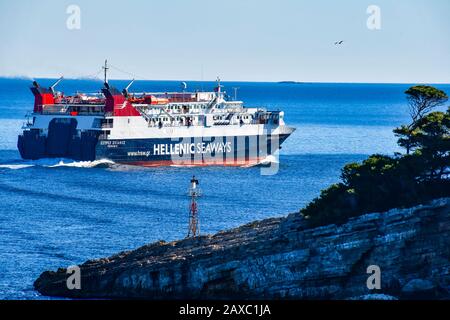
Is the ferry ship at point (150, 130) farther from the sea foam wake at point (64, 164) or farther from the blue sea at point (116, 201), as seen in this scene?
the blue sea at point (116, 201)

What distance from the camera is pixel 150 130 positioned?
10862 cm

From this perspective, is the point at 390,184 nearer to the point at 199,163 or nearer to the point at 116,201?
the point at 116,201

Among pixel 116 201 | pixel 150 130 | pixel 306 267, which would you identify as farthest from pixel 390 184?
pixel 150 130

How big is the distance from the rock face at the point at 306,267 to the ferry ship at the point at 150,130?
53336 mm

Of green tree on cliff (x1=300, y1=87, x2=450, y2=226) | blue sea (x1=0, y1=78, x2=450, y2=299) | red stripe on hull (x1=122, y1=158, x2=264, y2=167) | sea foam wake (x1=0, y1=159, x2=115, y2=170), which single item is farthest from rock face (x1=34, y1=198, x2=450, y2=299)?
red stripe on hull (x1=122, y1=158, x2=264, y2=167)

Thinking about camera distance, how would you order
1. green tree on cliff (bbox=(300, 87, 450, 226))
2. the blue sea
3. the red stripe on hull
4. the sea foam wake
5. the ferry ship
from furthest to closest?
the red stripe on hull < the ferry ship < the sea foam wake < the blue sea < green tree on cliff (bbox=(300, 87, 450, 226))

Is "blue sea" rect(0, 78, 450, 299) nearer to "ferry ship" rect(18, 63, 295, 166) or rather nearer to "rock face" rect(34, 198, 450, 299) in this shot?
"ferry ship" rect(18, 63, 295, 166)

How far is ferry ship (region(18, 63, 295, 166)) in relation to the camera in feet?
350

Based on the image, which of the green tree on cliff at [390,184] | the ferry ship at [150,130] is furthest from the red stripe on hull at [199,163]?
the green tree on cliff at [390,184]

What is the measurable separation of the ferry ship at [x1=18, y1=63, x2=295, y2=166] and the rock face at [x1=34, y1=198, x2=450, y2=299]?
175ft
